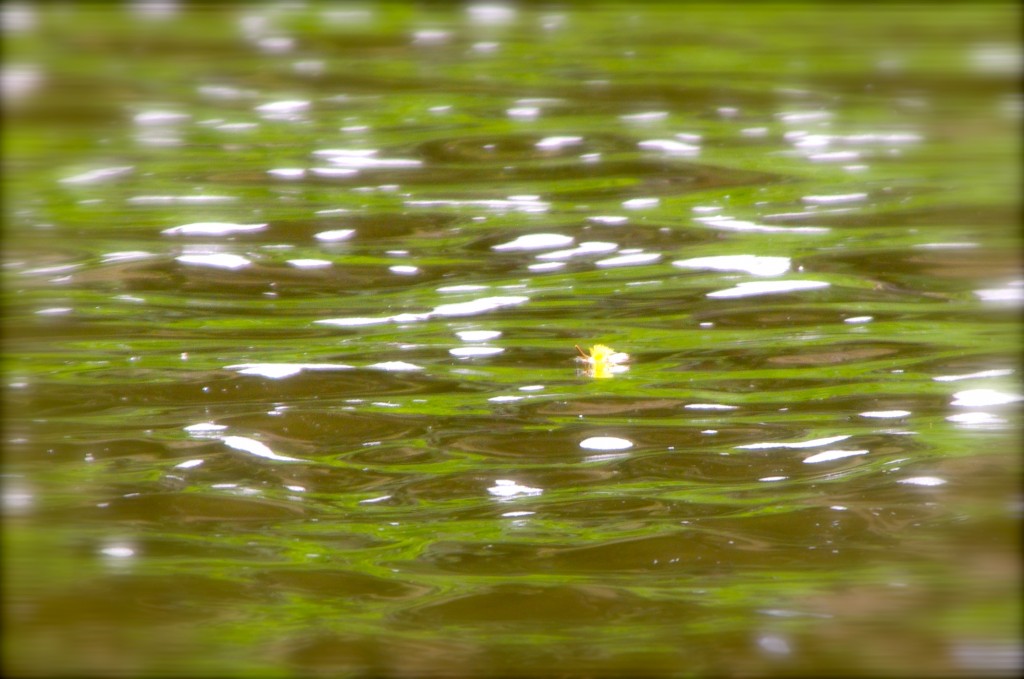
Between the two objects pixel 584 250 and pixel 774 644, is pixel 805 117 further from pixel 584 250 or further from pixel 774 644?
pixel 774 644

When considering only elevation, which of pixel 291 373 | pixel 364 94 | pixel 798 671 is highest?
pixel 364 94

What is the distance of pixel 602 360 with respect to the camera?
3.66ft

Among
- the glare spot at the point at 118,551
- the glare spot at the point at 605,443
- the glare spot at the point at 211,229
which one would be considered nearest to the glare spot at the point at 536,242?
the glare spot at the point at 211,229

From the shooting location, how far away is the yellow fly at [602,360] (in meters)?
1.09

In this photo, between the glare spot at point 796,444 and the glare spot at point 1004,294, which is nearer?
the glare spot at point 796,444

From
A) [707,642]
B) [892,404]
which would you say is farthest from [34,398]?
[892,404]

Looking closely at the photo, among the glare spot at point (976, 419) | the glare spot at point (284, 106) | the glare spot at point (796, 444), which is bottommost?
the glare spot at point (976, 419)

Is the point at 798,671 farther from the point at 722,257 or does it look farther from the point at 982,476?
the point at 722,257

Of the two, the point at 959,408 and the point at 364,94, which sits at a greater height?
the point at 364,94

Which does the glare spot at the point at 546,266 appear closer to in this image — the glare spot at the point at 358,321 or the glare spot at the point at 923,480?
the glare spot at the point at 358,321

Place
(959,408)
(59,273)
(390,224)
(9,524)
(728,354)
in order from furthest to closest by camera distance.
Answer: (390,224), (59,273), (728,354), (959,408), (9,524)

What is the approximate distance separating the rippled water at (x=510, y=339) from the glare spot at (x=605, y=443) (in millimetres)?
12

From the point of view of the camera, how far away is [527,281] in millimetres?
1271

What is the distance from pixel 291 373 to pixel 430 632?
0.42m
